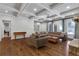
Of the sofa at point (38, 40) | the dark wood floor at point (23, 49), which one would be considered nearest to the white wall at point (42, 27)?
the sofa at point (38, 40)

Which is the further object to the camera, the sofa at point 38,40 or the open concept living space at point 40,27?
the sofa at point 38,40

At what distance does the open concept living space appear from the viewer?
86.1 inches

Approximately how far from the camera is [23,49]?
7.68ft

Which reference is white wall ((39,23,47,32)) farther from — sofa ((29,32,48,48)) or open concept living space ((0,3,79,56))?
sofa ((29,32,48,48))

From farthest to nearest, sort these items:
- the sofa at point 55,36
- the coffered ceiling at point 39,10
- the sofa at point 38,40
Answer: the sofa at point 38,40, the sofa at point 55,36, the coffered ceiling at point 39,10

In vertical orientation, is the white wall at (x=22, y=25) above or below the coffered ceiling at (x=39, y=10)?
below

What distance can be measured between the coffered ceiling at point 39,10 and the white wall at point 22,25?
0.39 ft

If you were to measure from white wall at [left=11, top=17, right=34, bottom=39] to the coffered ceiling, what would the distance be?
0.12 m

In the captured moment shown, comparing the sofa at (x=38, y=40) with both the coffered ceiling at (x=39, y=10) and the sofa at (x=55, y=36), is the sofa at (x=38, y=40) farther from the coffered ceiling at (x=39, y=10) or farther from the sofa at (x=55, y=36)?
the coffered ceiling at (x=39, y=10)

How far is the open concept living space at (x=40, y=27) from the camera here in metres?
2.19

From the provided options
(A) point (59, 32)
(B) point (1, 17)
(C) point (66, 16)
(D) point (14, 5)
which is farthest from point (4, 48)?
(C) point (66, 16)

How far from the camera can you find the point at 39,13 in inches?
94.9

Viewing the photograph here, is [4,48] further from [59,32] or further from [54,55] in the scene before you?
[59,32]

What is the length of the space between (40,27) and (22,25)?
1.72 feet
